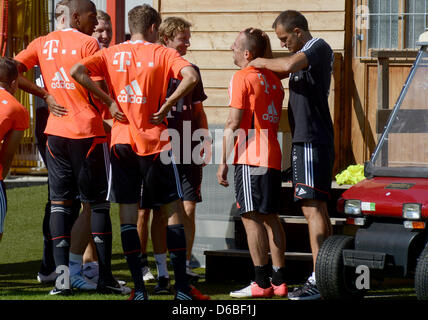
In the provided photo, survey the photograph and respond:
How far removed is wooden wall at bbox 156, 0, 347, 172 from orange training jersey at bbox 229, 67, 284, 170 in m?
3.93

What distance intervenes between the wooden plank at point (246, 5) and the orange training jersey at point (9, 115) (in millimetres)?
4957

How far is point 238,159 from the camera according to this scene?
625 cm

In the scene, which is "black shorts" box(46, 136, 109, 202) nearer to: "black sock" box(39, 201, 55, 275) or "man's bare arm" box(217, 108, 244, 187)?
"black sock" box(39, 201, 55, 275)

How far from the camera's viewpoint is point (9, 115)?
6.14m

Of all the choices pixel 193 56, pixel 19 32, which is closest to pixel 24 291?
pixel 193 56

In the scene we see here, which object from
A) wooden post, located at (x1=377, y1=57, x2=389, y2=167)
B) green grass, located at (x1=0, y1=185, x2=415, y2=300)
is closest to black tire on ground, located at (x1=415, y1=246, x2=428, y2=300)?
green grass, located at (x1=0, y1=185, x2=415, y2=300)

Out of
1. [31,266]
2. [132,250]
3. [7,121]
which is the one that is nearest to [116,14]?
[31,266]

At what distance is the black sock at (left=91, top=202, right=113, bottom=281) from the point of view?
6191mm

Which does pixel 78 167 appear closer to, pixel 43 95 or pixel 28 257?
pixel 43 95

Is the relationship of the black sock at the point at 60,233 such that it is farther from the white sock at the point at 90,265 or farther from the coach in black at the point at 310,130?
the coach in black at the point at 310,130

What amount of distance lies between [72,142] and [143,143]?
79 cm

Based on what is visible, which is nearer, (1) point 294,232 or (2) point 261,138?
(2) point 261,138

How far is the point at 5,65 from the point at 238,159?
183cm
